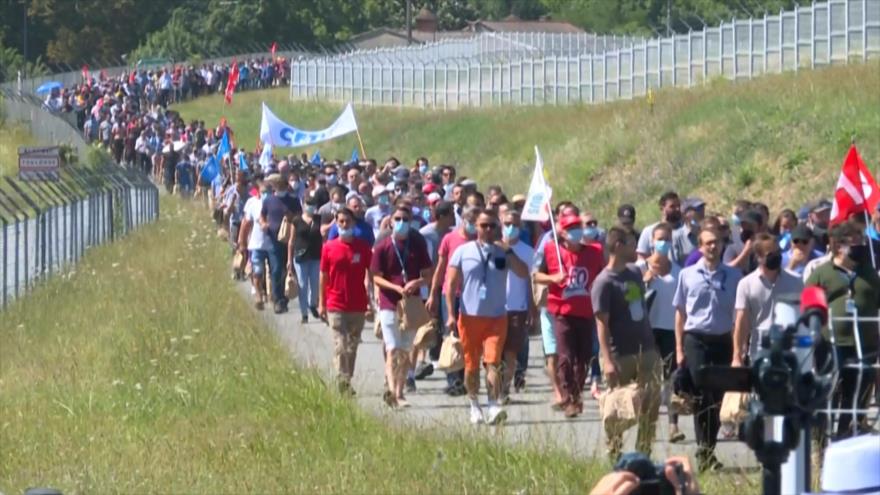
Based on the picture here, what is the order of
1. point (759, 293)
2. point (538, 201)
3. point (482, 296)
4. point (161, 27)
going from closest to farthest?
point (759, 293) → point (482, 296) → point (538, 201) → point (161, 27)

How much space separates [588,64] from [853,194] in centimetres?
3987

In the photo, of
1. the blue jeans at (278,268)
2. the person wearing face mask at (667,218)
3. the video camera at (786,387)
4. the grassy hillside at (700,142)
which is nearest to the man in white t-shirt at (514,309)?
the person wearing face mask at (667,218)

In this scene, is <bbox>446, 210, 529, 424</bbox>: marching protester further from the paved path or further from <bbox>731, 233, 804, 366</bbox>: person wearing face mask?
<bbox>731, 233, 804, 366</bbox>: person wearing face mask

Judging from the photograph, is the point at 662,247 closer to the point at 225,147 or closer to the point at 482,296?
the point at 482,296

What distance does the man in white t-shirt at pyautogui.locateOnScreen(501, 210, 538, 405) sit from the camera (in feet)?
55.3

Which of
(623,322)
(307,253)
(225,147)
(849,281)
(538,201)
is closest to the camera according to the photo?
(849,281)

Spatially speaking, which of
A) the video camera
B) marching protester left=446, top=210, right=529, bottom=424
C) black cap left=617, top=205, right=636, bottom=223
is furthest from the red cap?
the video camera

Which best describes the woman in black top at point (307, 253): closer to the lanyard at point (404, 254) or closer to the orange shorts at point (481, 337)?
the lanyard at point (404, 254)

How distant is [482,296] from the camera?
15969mm

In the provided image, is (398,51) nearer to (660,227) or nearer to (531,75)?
(531,75)

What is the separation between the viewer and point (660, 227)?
16141mm

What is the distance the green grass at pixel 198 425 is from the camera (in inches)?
484

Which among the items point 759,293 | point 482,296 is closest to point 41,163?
point 482,296

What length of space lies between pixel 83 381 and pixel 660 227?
492 centimetres
